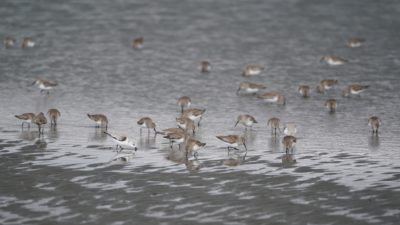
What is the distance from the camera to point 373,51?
3130 cm

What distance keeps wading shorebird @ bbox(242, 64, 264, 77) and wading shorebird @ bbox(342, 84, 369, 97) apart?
3.55 metres

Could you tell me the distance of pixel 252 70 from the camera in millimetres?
27625

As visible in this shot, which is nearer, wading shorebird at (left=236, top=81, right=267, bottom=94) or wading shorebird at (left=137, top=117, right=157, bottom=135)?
wading shorebird at (left=137, top=117, right=157, bottom=135)

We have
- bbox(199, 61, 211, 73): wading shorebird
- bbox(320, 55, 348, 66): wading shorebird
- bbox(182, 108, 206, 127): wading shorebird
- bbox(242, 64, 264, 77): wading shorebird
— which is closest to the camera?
bbox(182, 108, 206, 127): wading shorebird

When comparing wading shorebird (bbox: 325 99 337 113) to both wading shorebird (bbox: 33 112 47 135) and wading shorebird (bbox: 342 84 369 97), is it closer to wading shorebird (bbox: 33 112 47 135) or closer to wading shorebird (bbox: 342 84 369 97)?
wading shorebird (bbox: 342 84 369 97)

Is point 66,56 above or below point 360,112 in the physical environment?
above

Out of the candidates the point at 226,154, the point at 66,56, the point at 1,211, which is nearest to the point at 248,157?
the point at 226,154

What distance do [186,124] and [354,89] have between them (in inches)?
276

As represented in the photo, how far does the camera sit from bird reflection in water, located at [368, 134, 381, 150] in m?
18.8

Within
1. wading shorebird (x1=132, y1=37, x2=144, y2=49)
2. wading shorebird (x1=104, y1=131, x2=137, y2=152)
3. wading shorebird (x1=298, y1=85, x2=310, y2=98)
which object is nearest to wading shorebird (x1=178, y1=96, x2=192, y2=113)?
wading shorebird (x1=298, y1=85, x2=310, y2=98)

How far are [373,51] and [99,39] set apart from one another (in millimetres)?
10768

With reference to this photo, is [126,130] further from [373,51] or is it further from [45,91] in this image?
[373,51]

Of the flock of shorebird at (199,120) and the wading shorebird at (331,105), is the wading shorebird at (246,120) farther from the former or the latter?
the wading shorebird at (331,105)

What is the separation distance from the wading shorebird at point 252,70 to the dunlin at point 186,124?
7844 millimetres
